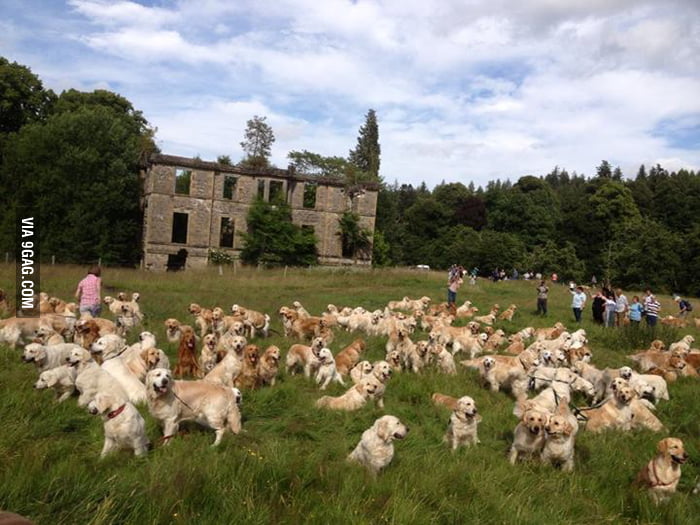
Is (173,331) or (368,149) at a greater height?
(368,149)

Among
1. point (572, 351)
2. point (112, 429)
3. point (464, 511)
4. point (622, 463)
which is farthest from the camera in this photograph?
point (572, 351)

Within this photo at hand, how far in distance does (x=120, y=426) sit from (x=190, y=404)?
111 cm

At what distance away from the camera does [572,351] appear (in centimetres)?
1316

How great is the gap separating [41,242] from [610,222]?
65.4m

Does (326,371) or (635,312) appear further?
(635,312)

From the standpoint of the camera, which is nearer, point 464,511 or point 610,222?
point 464,511

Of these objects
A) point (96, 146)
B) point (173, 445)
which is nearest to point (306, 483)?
point (173, 445)

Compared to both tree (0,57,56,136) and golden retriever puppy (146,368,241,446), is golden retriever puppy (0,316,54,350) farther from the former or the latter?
tree (0,57,56,136)

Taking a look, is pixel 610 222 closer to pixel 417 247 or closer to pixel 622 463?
pixel 417 247

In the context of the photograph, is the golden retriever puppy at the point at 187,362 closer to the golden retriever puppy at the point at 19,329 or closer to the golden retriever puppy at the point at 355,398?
the golden retriever puppy at the point at 355,398

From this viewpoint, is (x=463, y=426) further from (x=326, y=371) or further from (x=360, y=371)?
(x=326, y=371)

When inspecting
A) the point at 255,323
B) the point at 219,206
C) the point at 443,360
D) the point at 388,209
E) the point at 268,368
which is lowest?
the point at 255,323

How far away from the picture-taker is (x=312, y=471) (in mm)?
5426

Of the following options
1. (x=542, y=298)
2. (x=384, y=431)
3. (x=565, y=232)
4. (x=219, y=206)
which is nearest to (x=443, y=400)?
(x=384, y=431)
